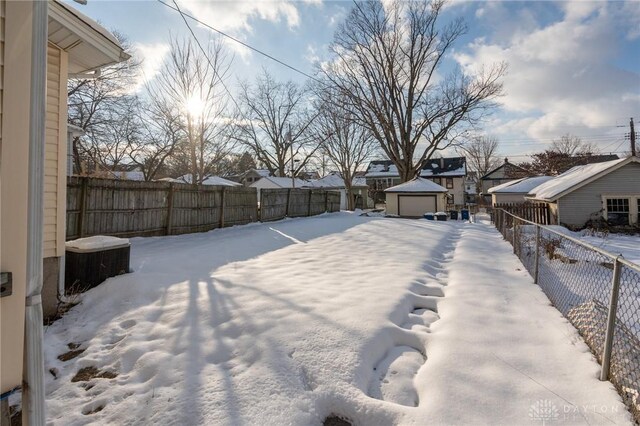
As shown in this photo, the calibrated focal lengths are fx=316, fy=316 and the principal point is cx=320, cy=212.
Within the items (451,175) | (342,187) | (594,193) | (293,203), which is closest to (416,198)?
(594,193)

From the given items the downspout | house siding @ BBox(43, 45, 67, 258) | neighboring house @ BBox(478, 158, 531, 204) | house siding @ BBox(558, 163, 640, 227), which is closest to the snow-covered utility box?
house siding @ BBox(43, 45, 67, 258)

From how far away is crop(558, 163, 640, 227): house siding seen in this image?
51.1 ft

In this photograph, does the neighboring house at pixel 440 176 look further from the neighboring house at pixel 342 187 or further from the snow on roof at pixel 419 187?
the snow on roof at pixel 419 187

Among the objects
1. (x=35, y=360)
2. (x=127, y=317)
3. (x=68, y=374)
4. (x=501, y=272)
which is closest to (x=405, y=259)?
(x=501, y=272)

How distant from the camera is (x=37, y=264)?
1.54 m

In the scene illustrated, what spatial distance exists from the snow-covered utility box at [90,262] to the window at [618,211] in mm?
20587

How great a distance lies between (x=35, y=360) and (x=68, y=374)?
5.29 feet

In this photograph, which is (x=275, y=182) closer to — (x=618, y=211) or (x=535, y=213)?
(x=535, y=213)

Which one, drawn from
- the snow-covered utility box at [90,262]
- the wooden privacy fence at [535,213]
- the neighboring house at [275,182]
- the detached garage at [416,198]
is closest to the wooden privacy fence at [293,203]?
the detached garage at [416,198]

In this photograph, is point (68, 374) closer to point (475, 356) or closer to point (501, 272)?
point (475, 356)

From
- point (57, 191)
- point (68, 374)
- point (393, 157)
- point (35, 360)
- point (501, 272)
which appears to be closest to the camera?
point (35, 360)

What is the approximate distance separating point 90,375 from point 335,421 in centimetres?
216

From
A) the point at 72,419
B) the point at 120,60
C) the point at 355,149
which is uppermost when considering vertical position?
the point at 355,149

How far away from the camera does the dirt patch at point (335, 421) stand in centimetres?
210
